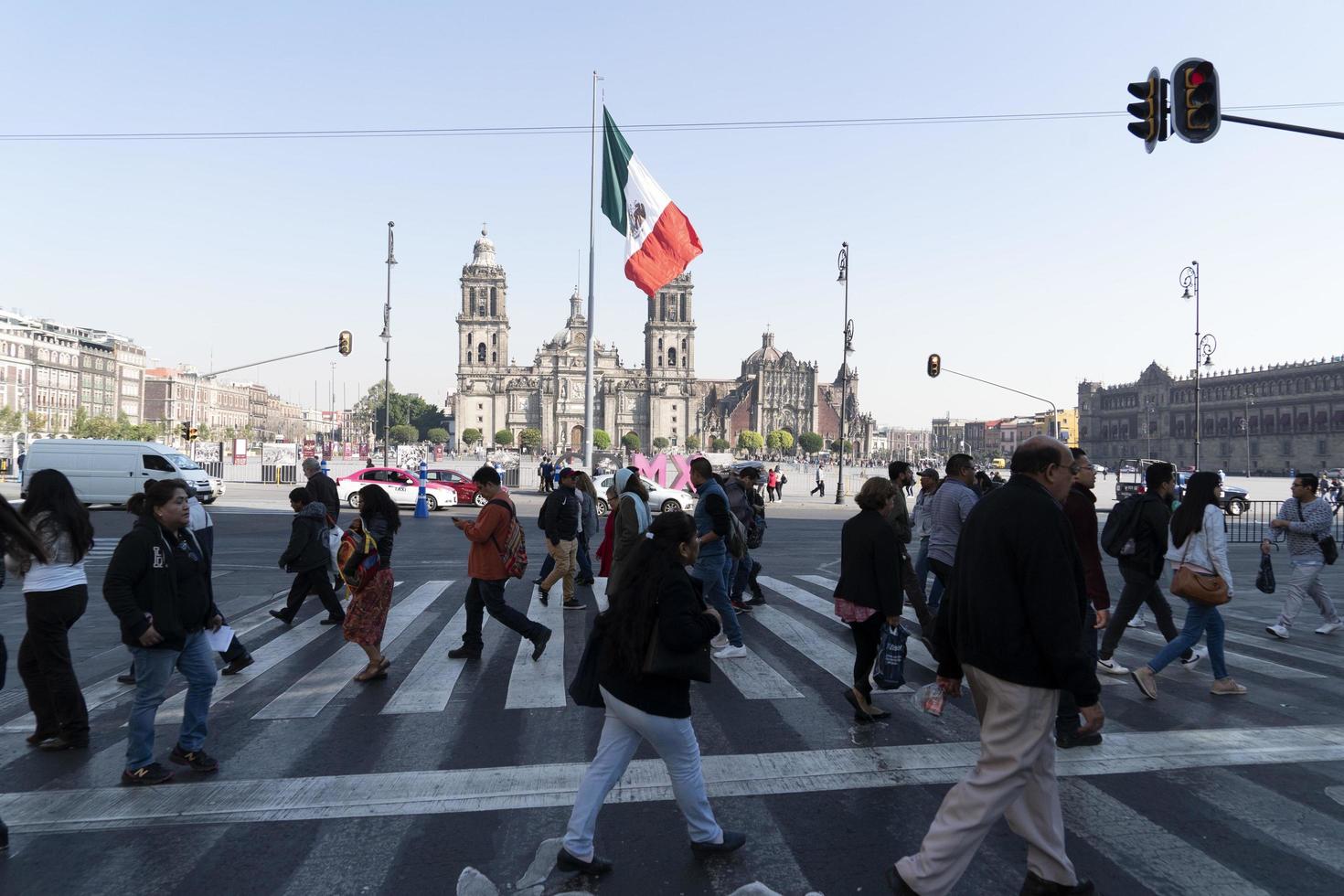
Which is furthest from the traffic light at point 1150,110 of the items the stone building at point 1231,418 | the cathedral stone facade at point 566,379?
the cathedral stone facade at point 566,379

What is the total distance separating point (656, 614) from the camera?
12.4ft

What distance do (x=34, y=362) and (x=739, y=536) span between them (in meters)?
121

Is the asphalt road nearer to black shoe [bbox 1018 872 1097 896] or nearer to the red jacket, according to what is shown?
black shoe [bbox 1018 872 1097 896]

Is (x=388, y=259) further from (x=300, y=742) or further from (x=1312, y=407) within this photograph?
(x=1312, y=407)

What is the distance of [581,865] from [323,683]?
4.25 meters

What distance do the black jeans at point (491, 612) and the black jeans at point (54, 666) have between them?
3.03m

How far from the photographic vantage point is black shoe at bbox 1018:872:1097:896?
142 inches

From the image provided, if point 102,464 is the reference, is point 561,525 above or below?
below

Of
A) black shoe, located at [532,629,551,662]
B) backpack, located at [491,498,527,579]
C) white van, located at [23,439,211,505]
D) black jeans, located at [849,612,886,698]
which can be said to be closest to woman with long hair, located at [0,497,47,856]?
backpack, located at [491,498,527,579]

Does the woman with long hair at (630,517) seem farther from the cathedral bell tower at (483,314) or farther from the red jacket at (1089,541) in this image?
the cathedral bell tower at (483,314)

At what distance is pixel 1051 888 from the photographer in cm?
360

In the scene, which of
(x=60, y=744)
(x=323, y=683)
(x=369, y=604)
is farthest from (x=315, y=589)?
(x=60, y=744)

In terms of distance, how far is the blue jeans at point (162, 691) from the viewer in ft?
16.2

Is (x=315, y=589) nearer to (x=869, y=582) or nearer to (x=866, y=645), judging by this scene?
(x=866, y=645)
